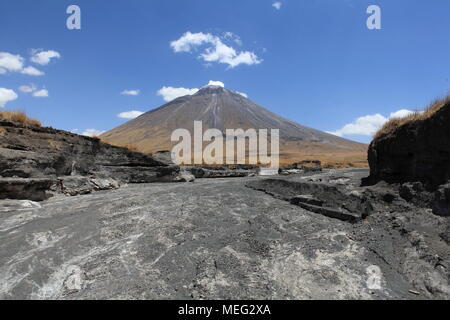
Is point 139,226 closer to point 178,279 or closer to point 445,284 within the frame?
point 178,279

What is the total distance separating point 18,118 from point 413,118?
13164 millimetres

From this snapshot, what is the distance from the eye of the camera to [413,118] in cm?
809

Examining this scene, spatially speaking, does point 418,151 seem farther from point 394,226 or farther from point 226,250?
point 226,250

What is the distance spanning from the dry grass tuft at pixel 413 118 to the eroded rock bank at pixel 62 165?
396 inches

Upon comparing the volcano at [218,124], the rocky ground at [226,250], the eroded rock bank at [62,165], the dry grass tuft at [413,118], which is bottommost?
the rocky ground at [226,250]

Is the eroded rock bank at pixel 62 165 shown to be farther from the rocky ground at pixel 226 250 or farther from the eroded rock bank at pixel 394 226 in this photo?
the eroded rock bank at pixel 394 226

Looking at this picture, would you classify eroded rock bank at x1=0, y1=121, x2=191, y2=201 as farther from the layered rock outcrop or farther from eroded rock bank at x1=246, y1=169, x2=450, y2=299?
the layered rock outcrop

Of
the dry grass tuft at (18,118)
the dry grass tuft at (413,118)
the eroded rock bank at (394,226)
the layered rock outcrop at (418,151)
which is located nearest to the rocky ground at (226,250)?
the eroded rock bank at (394,226)

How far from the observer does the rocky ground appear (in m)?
3.91

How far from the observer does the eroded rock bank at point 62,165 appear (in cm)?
823

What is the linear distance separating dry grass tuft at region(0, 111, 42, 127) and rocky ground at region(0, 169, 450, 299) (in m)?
4.25

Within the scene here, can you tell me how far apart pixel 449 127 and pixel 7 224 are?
958cm
